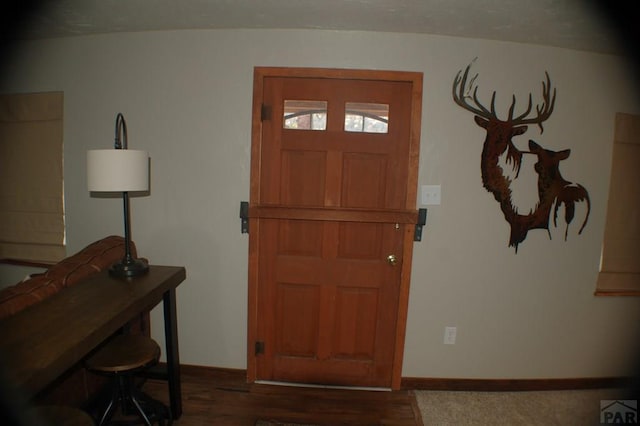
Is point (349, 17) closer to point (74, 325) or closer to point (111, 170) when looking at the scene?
point (111, 170)

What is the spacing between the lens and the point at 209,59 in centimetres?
152

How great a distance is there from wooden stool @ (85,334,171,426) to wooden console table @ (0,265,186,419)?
133 mm

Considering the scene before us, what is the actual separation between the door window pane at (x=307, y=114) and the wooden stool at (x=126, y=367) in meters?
1.33

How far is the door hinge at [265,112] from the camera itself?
153cm

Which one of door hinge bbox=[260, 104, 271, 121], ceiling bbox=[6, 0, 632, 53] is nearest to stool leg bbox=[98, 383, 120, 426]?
door hinge bbox=[260, 104, 271, 121]

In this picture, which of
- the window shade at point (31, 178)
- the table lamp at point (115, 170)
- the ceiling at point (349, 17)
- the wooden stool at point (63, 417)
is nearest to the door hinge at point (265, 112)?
the ceiling at point (349, 17)

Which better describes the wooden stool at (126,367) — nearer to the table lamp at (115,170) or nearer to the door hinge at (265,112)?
the table lamp at (115,170)

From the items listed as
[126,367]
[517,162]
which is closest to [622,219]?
[517,162]

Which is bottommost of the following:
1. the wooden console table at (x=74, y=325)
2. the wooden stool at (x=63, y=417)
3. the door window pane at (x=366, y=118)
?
the wooden stool at (x=63, y=417)

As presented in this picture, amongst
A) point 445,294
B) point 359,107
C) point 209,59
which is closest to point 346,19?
point 359,107

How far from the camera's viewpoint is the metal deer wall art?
1.50 metres

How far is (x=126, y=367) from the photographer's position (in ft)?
3.54

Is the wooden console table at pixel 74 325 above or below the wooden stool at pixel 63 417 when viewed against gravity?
above

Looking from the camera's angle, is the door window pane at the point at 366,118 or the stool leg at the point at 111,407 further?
the door window pane at the point at 366,118
